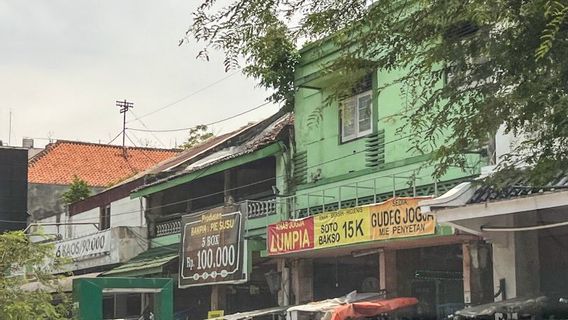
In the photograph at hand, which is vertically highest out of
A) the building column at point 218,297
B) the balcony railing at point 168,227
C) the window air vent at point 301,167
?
the window air vent at point 301,167

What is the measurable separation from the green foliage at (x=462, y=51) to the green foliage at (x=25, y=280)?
5502 mm

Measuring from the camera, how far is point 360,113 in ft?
53.2

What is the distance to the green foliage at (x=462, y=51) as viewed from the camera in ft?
18.2

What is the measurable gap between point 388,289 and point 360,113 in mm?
3482

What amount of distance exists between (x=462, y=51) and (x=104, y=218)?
22.4 metres

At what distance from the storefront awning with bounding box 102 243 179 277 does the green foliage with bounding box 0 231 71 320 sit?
7.71 metres

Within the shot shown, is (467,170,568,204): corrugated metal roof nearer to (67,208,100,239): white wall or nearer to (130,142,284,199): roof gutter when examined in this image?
(130,142,284,199): roof gutter

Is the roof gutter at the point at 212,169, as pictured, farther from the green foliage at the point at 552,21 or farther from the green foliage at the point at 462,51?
the green foliage at the point at 552,21

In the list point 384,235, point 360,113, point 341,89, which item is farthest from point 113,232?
point 341,89

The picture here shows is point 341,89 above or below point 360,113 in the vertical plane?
below

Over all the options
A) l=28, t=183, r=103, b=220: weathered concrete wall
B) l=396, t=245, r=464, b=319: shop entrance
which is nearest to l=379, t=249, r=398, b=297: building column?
l=396, t=245, r=464, b=319: shop entrance

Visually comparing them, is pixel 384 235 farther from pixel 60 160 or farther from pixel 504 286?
pixel 60 160

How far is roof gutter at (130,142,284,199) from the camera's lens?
59.2 ft

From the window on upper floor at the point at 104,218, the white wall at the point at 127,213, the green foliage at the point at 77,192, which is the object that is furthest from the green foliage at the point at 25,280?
the green foliage at the point at 77,192
